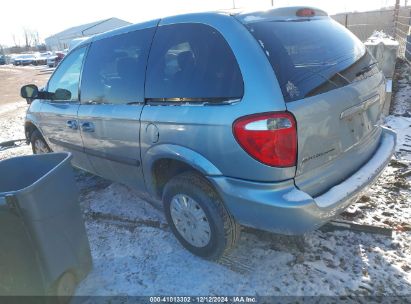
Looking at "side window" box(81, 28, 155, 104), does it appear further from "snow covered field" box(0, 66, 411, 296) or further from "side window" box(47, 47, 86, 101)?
"snow covered field" box(0, 66, 411, 296)

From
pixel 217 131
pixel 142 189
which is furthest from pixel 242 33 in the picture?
pixel 142 189

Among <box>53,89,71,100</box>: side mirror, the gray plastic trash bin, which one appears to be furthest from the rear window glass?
<box>53,89,71,100</box>: side mirror

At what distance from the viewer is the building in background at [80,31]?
5428 centimetres

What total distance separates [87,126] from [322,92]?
91.4 inches

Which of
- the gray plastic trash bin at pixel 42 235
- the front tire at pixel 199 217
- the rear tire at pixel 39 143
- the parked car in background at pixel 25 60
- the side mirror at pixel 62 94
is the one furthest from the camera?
the parked car in background at pixel 25 60

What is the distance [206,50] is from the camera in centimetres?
264

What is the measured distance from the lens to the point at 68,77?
4.17m

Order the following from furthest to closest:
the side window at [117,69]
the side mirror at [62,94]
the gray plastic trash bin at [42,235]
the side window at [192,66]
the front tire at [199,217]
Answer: the side mirror at [62,94], the side window at [117,69], the front tire at [199,217], the side window at [192,66], the gray plastic trash bin at [42,235]

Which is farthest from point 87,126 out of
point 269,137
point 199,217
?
point 269,137

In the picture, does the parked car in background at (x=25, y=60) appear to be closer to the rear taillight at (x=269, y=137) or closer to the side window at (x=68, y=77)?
the side window at (x=68, y=77)

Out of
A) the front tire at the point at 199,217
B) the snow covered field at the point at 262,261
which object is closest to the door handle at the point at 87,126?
the snow covered field at the point at 262,261

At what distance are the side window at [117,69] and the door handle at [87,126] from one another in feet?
0.72

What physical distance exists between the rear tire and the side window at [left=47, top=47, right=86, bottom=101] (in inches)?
35.1

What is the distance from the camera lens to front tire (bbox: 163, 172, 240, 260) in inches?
107
